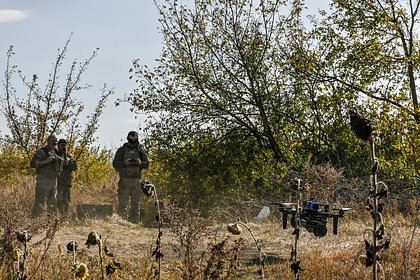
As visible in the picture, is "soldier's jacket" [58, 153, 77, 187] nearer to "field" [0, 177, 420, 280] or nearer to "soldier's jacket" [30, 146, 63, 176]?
"soldier's jacket" [30, 146, 63, 176]

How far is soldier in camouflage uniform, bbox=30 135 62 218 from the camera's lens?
1403 centimetres

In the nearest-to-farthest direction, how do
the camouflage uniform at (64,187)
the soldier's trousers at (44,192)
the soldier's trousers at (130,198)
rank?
the soldier's trousers at (44,192)
the camouflage uniform at (64,187)
the soldier's trousers at (130,198)

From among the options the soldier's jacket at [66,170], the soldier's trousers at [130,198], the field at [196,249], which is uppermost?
the soldier's jacket at [66,170]

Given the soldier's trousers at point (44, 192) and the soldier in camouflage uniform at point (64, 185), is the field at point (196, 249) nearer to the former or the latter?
the soldier's trousers at point (44, 192)

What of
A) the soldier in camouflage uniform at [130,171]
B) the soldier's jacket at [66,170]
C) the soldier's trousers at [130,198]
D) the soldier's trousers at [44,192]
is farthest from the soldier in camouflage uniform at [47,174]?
the soldier's trousers at [130,198]

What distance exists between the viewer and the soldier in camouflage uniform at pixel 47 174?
14.0 meters

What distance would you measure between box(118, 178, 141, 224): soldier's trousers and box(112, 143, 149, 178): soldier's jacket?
0.48 ft

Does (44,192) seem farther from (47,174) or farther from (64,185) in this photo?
(64,185)

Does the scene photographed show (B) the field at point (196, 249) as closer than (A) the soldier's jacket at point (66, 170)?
Yes

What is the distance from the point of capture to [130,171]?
49.4 feet

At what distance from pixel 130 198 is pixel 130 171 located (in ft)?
1.99

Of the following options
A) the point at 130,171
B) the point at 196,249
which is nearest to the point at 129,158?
the point at 130,171

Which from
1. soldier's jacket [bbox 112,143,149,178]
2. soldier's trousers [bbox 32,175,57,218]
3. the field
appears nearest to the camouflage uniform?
soldier's trousers [bbox 32,175,57,218]

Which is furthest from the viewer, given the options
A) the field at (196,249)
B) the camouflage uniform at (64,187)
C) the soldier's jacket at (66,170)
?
the camouflage uniform at (64,187)
